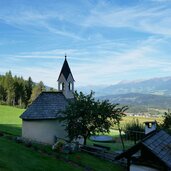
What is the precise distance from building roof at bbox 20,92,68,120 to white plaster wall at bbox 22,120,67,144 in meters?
0.68

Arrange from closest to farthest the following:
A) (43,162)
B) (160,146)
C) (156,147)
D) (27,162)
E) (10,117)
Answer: (156,147), (160,146), (27,162), (43,162), (10,117)

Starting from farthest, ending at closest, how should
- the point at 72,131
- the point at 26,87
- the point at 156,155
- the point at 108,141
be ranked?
the point at 26,87 → the point at 108,141 → the point at 72,131 → the point at 156,155

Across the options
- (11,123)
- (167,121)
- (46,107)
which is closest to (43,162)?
(46,107)

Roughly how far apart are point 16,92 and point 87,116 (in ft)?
286

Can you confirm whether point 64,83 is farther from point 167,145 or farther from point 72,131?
point 167,145

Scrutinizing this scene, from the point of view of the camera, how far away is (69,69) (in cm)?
4484

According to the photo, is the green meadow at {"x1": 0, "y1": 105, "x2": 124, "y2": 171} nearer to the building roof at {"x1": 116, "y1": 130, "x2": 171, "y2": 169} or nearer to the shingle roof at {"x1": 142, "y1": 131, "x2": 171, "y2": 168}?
the building roof at {"x1": 116, "y1": 130, "x2": 171, "y2": 169}

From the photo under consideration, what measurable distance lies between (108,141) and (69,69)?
11.6 m

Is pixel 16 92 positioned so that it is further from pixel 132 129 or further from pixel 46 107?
pixel 46 107

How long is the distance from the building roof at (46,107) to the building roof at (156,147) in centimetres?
1401

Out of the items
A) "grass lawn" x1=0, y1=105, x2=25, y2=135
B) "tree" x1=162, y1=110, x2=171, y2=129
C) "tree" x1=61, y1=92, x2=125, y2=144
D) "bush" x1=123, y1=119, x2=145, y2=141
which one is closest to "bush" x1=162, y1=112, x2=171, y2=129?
"tree" x1=162, y1=110, x2=171, y2=129

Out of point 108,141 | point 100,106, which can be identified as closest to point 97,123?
point 100,106

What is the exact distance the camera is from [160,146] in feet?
72.8

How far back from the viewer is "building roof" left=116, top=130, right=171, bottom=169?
20.7 m
